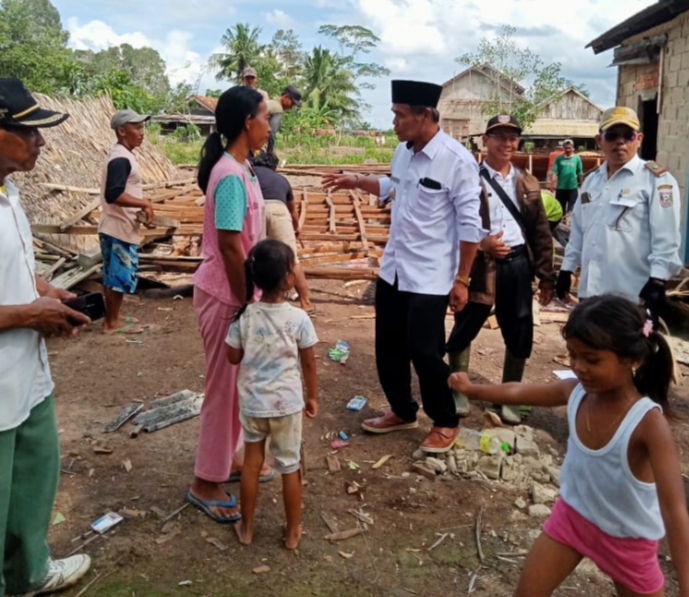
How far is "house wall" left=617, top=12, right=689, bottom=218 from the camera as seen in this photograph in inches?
339

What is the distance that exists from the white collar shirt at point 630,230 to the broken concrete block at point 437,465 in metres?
1.38

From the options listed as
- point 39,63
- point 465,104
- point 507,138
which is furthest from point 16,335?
point 465,104

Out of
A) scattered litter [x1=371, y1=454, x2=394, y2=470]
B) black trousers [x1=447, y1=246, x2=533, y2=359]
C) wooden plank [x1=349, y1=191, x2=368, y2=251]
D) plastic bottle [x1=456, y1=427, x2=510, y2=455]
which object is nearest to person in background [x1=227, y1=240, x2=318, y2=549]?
scattered litter [x1=371, y1=454, x2=394, y2=470]

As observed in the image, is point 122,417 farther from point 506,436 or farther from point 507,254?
point 507,254

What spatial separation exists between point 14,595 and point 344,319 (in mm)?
4789

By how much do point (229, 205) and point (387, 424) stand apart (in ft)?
6.72

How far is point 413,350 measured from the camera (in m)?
3.95

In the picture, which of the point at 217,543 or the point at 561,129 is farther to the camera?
the point at 561,129

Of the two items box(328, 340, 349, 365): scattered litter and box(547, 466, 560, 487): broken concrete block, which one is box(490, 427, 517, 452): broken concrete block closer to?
box(547, 466, 560, 487): broken concrete block

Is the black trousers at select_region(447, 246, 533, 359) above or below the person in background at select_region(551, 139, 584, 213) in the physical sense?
below

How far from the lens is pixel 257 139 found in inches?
126

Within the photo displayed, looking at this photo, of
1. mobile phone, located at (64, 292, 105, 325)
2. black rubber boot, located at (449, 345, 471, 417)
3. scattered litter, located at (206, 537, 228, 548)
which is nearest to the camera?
mobile phone, located at (64, 292, 105, 325)

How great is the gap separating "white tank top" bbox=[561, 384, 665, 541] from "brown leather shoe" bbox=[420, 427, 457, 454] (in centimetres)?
Result: 192

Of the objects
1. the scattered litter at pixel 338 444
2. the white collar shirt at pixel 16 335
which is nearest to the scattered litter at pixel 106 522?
the white collar shirt at pixel 16 335
